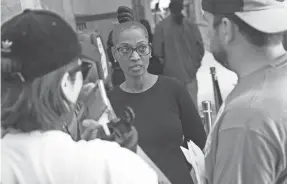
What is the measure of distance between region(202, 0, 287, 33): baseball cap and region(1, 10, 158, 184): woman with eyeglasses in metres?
0.41

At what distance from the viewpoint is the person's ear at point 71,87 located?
3.17 ft

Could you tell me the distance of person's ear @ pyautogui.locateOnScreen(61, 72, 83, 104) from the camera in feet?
3.17

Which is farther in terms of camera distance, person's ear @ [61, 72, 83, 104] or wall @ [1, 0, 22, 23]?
wall @ [1, 0, 22, 23]

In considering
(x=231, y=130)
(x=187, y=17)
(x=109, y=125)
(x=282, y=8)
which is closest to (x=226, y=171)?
(x=231, y=130)

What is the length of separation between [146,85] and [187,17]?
0.92 ft

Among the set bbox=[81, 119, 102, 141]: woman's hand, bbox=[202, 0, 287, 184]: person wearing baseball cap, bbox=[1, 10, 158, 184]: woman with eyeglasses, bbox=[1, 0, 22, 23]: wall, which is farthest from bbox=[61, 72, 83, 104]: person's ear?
bbox=[202, 0, 287, 184]: person wearing baseball cap

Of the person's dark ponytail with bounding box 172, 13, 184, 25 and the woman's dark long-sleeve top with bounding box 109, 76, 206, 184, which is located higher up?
Result: the person's dark ponytail with bounding box 172, 13, 184, 25

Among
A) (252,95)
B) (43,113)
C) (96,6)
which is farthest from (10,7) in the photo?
(252,95)

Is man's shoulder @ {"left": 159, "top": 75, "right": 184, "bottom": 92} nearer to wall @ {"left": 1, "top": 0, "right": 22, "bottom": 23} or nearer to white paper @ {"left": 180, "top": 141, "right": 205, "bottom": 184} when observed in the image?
white paper @ {"left": 180, "top": 141, "right": 205, "bottom": 184}

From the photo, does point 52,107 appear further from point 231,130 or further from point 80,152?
point 231,130

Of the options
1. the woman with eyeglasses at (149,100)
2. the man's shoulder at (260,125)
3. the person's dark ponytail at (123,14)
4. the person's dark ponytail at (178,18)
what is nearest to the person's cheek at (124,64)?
the woman with eyeglasses at (149,100)

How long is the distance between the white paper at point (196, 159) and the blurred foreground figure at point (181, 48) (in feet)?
0.65

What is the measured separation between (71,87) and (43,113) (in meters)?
0.08

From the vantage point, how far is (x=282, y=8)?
1142mm
